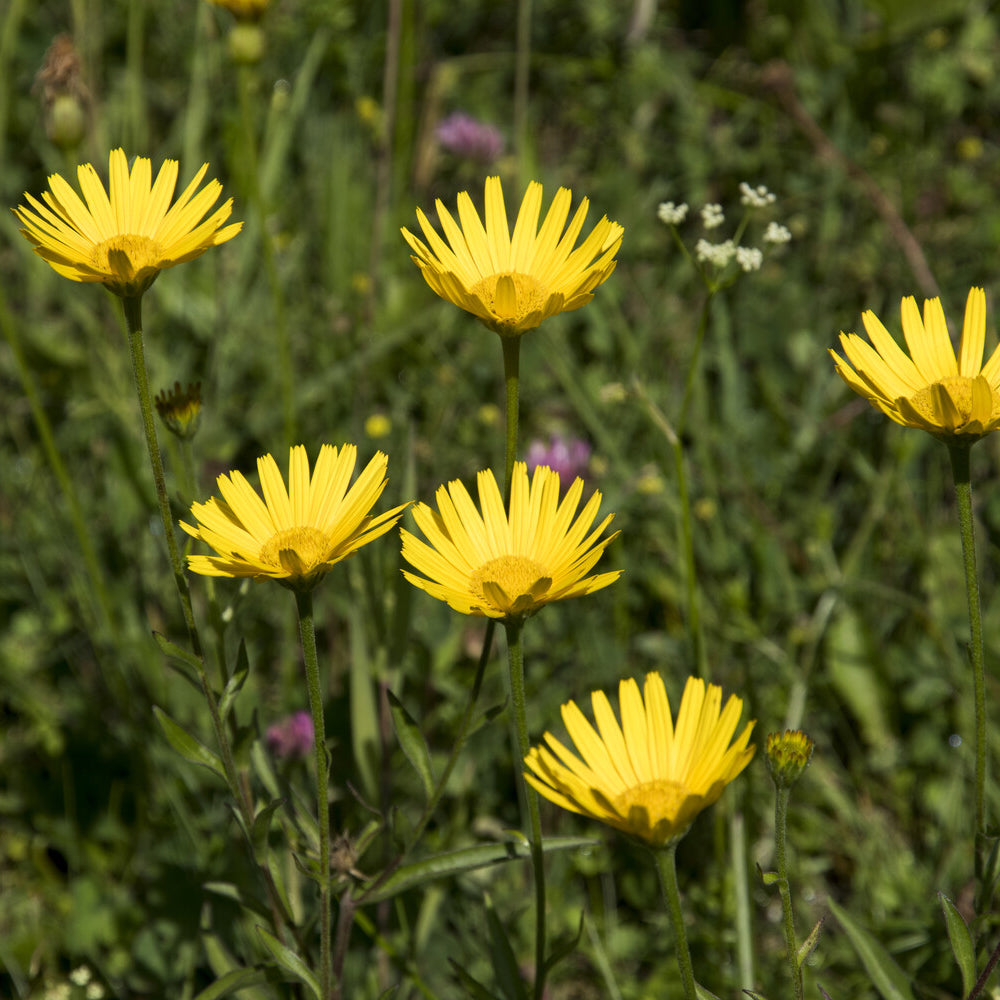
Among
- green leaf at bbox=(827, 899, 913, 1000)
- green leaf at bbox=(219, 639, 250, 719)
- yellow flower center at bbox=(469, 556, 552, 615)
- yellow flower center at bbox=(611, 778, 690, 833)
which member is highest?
yellow flower center at bbox=(469, 556, 552, 615)

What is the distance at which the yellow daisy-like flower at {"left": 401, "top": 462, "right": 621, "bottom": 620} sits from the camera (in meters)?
1.33

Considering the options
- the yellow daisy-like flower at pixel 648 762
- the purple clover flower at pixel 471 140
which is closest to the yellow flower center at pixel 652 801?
the yellow daisy-like flower at pixel 648 762

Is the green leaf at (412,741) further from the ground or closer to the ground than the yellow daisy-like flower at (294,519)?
closer to the ground

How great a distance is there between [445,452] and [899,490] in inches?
45.6

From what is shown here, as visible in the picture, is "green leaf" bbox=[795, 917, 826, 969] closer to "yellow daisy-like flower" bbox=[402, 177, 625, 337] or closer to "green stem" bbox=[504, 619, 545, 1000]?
"green stem" bbox=[504, 619, 545, 1000]

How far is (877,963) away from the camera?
1449mm

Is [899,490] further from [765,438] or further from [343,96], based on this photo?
[343,96]

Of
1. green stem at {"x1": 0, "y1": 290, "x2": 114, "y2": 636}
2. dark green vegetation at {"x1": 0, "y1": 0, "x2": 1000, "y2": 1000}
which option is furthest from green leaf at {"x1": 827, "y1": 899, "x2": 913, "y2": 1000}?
green stem at {"x1": 0, "y1": 290, "x2": 114, "y2": 636}

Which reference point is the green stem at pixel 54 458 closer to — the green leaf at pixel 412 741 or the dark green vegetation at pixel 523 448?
the dark green vegetation at pixel 523 448

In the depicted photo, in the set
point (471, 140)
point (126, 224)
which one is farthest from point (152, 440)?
point (471, 140)

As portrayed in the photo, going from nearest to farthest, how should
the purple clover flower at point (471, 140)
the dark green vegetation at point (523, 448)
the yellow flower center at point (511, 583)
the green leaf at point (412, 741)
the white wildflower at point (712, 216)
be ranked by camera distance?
the yellow flower center at point (511, 583) < the green leaf at point (412, 741) < the white wildflower at point (712, 216) < the dark green vegetation at point (523, 448) < the purple clover flower at point (471, 140)

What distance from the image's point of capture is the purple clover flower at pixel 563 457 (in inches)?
101

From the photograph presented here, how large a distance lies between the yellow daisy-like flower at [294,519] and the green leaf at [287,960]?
1.40ft

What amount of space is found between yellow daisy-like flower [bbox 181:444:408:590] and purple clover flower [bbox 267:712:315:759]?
644mm
